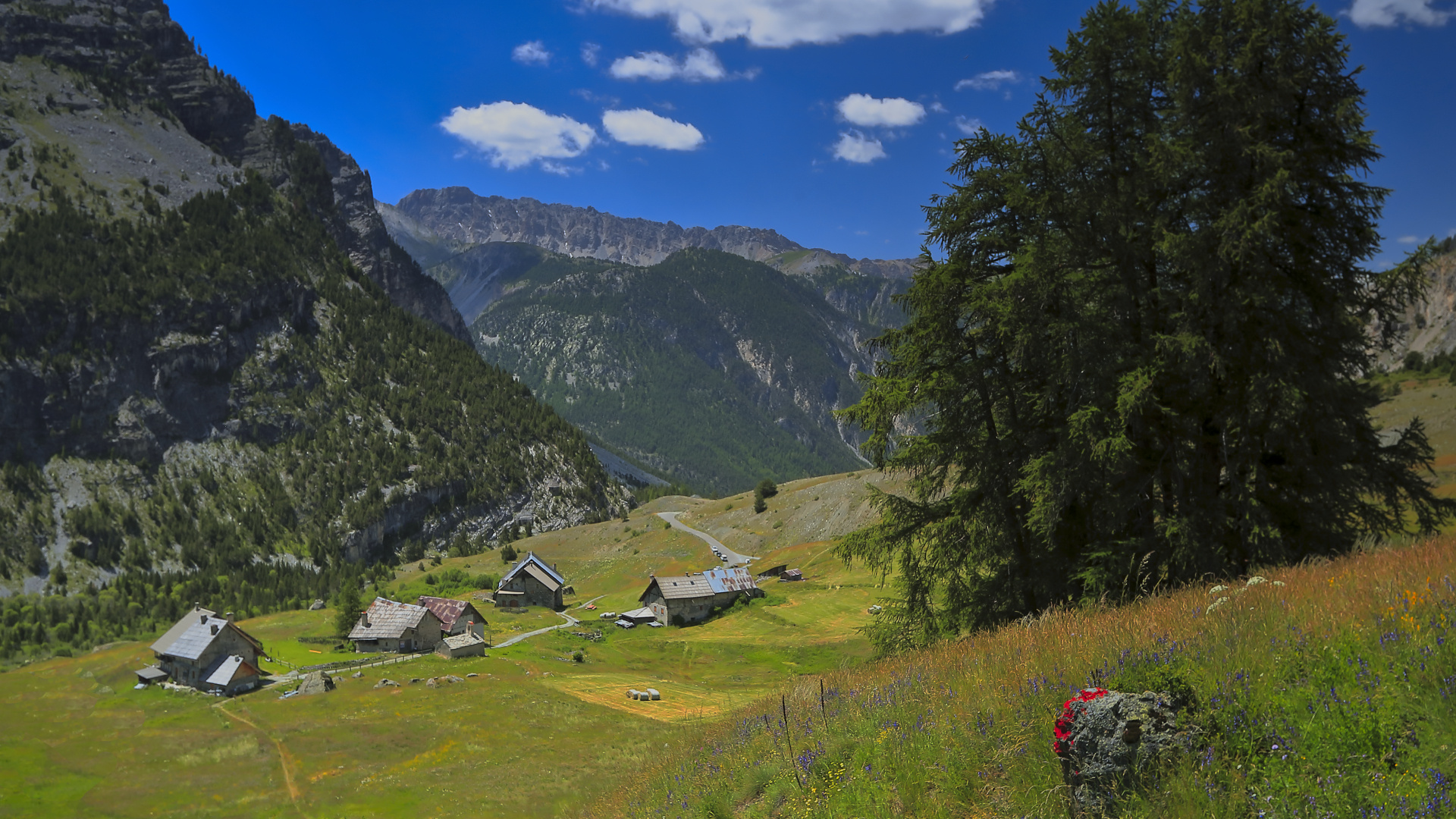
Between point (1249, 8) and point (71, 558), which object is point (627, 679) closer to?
point (1249, 8)

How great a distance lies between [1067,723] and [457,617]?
79776 millimetres

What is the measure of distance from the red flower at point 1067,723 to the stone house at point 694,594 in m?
78.0

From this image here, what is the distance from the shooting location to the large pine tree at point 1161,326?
532 inches

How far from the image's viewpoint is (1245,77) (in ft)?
45.4

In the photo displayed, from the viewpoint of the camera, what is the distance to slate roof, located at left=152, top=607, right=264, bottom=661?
6550cm

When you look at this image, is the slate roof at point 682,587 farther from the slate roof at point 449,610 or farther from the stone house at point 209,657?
the stone house at point 209,657

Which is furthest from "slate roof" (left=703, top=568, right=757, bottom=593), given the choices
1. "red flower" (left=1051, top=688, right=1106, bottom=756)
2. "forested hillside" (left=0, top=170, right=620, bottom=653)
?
"forested hillside" (left=0, top=170, right=620, bottom=653)

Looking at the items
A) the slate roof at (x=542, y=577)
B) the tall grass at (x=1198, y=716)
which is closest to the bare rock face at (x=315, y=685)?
the slate roof at (x=542, y=577)

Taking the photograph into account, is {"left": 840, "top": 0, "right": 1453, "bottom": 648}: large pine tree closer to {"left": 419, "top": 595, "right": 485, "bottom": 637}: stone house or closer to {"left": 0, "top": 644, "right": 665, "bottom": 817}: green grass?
{"left": 0, "top": 644, "right": 665, "bottom": 817}: green grass

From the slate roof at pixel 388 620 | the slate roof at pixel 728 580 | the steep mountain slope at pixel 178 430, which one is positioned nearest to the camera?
the slate roof at pixel 388 620

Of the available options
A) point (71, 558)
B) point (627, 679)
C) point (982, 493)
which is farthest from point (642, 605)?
point (71, 558)

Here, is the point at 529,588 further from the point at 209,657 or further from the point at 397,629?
the point at 209,657

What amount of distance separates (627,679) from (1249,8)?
171 feet

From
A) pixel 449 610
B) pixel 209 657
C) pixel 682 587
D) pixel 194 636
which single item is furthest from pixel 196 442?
pixel 682 587
